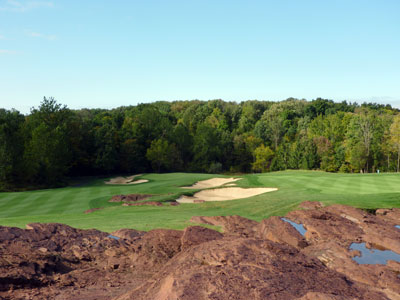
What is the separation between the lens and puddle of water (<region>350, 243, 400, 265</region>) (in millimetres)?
7955

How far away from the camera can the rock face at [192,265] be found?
198 inches

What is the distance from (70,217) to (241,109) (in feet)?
Answer: 273

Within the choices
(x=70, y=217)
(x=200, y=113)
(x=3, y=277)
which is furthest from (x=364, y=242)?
(x=200, y=113)

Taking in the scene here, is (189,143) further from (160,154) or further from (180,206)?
(180,206)

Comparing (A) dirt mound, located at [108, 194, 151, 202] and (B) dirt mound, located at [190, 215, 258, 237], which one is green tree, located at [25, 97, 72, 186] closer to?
(A) dirt mound, located at [108, 194, 151, 202]

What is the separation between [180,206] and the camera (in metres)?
18.5

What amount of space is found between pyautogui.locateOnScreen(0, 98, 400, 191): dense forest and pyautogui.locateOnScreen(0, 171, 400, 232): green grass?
63.7 feet

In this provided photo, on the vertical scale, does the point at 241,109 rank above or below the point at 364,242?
above

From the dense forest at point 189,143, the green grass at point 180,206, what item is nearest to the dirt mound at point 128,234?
the green grass at point 180,206

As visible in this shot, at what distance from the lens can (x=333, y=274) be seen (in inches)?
233

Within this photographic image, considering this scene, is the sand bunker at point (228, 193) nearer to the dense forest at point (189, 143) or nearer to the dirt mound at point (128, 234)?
the dirt mound at point (128, 234)

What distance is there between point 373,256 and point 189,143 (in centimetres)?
6637

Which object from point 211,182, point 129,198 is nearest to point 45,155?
point 211,182

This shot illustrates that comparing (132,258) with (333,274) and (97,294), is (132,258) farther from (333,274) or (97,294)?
(333,274)
